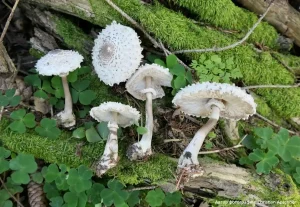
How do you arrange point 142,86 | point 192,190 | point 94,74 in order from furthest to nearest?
point 94,74, point 142,86, point 192,190

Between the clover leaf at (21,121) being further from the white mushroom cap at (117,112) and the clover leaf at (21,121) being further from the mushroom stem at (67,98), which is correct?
the white mushroom cap at (117,112)

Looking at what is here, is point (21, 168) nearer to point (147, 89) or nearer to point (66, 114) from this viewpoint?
point (66, 114)

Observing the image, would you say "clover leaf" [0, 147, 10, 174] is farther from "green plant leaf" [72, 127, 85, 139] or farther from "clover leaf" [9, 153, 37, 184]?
"green plant leaf" [72, 127, 85, 139]

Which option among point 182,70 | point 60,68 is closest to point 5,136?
point 60,68

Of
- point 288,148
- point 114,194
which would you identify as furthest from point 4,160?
point 288,148

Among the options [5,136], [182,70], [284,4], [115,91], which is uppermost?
[284,4]

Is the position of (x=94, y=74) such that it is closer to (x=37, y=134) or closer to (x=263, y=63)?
(x=37, y=134)

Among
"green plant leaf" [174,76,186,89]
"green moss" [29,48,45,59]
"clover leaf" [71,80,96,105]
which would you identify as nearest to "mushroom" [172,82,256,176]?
"green plant leaf" [174,76,186,89]
